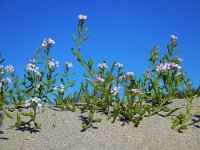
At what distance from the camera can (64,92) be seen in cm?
543

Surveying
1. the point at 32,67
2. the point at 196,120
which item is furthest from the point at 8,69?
the point at 196,120

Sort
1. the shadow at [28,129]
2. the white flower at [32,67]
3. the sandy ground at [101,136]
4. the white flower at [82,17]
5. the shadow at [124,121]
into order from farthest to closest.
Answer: the white flower at [32,67]
the white flower at [82,17]
the shadow at [124,121]
the shadow at [28,129]
the sandy ground at [101,136]

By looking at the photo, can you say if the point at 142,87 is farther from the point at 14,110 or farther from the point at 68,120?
the point at 14,110

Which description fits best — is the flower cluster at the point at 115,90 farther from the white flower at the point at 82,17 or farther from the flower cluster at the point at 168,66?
the white flower at the point at 82,17

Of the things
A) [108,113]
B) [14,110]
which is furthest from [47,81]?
[108,113]

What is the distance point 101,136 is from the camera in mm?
4590

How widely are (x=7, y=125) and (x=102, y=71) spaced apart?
1.39 meters

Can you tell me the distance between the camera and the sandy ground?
14.3 feet

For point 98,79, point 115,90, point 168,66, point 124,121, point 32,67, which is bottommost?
point 124,121

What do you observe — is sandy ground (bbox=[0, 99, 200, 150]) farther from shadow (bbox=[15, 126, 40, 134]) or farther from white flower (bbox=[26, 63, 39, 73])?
white flower (bbox=[26, 63, 39, 73])

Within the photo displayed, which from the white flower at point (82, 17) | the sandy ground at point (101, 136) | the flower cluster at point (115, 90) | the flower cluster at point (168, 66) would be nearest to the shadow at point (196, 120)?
the sandy ground at point (101, 136)

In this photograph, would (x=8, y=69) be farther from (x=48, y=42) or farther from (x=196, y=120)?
(x=196, y=120)

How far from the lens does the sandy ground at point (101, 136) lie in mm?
4371

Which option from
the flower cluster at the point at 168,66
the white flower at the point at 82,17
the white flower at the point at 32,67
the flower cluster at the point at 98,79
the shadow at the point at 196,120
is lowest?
the shadow at the point at 196,120
